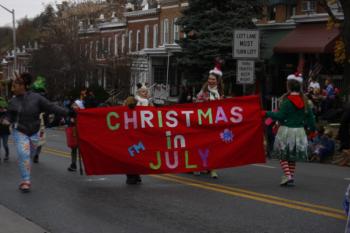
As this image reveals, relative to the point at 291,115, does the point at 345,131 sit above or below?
below

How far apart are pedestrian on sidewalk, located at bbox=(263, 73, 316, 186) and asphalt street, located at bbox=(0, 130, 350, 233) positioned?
0.48 metres

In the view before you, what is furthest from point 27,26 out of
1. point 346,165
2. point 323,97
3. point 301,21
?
point 346,165

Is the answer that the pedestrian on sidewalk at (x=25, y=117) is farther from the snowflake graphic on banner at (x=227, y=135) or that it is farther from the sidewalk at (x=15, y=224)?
the snowflake graphic on banner at (x=227, y=135)

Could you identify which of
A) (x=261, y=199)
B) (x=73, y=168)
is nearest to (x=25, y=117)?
(x=73, y=168)

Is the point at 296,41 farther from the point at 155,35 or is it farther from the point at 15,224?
the point at 15,224

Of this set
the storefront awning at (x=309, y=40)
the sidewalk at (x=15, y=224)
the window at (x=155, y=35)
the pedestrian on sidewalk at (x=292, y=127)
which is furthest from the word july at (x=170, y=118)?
the window at (x=155, y=35)

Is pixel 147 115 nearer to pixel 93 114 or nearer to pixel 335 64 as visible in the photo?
pixel 93 114

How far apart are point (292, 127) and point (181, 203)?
104 inches

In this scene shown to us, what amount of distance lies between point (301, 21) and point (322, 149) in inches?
635

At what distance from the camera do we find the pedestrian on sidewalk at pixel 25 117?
10242 millimetres

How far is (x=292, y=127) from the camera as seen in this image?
10859 mm

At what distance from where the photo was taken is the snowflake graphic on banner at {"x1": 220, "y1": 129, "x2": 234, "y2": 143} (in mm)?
11391

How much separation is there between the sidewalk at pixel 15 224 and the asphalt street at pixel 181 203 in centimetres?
16

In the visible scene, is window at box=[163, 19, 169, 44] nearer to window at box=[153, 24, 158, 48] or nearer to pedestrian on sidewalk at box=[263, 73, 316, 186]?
window at box=[153, 24, 158, 48]
